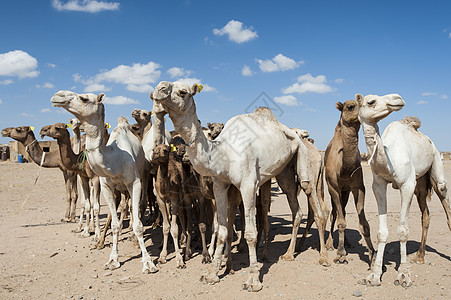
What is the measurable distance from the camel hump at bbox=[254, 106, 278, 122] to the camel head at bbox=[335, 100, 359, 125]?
134cm

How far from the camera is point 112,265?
6500mm

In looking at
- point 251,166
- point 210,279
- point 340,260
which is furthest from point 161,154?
point 340,260

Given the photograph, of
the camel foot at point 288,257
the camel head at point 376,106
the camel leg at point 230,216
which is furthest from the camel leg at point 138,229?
the camel head at point 376,106

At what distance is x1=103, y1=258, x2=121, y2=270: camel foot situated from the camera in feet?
21.2

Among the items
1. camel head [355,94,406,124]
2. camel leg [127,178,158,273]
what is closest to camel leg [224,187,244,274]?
camel leg [127,178,158,273]

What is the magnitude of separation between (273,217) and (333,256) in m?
5.11

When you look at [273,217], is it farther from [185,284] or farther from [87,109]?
[87,109]

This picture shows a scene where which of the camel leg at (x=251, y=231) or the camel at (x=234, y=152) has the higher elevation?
the camel at (x=234, y=152)

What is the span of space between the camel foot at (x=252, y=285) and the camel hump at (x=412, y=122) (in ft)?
13.7

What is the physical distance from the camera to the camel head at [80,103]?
576 centimetres

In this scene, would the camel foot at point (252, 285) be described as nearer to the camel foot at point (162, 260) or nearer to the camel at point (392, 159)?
the camel at point (392, 159)

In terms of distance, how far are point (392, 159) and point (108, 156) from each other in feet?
16.6

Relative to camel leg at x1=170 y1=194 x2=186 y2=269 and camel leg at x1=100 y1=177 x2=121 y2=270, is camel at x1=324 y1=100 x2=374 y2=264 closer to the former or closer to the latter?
camel leg at x1=170 y1=194 x2=186 y2=269

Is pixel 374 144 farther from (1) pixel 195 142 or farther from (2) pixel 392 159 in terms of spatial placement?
(1) pixel 195 142
